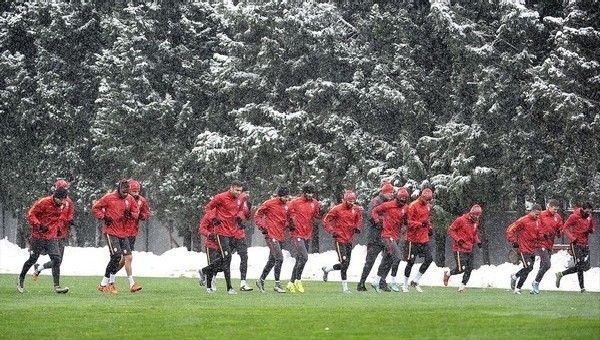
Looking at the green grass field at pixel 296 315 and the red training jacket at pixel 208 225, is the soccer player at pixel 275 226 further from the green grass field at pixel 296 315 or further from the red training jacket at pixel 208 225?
the green grass field at pixel 296 315

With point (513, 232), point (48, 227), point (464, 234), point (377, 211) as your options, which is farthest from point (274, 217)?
point (513, 232)

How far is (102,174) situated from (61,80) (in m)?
4.32

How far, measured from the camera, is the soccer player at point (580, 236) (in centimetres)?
2958

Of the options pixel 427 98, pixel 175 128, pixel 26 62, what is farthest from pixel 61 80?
pixel 427 98

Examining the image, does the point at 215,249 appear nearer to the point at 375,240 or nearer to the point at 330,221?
the point at 330,221

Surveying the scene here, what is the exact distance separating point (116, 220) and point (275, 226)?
3.60 metres

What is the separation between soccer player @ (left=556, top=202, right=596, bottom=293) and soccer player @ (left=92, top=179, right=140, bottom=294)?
9.76 meters

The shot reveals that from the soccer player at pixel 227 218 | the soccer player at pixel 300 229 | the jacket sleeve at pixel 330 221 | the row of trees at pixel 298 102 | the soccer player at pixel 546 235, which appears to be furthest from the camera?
the row of trees at pixel 298 102

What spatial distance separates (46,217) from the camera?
2592cm

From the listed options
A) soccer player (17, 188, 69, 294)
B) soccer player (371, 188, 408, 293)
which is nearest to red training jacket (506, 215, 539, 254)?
soccer player (371, 188, 408, 293)

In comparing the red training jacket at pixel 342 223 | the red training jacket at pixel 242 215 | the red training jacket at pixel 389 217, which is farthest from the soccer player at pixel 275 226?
the red training jacket at pixel 389 217

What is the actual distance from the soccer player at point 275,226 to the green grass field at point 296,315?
139cm

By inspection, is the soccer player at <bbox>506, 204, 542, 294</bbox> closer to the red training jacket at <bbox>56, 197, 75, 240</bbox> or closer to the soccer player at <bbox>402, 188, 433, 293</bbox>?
the soccer player at <bbox>402, 188, 433, 293</bbox>

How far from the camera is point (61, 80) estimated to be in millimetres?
56938
